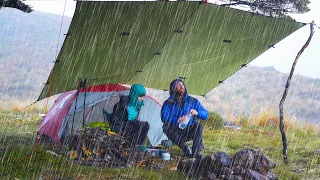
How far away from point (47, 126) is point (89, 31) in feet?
8.11

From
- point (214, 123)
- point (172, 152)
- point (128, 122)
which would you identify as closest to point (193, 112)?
point (128, 122)

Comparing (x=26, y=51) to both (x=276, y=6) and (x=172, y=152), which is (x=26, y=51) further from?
(x=172, y=152)

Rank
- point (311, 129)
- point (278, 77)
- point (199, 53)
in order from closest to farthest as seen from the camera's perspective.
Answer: point (199, 53), point (311, 129), point (278, 77)

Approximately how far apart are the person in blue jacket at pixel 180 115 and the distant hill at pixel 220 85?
33.4ft

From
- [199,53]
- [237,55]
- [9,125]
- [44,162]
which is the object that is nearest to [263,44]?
[237,55]

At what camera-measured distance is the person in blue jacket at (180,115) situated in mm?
5773

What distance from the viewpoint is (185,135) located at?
583cm

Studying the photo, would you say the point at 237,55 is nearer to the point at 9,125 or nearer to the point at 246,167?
the point at 246,167

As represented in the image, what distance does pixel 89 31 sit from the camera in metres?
5.47

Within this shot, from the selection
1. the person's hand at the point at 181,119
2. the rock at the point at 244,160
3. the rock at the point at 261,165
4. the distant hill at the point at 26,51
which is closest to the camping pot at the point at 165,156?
the person's hand at the point at 181,119

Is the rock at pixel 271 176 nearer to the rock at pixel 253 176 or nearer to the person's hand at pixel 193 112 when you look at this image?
the rock at pixel 253 176

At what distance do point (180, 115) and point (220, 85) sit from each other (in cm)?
2644

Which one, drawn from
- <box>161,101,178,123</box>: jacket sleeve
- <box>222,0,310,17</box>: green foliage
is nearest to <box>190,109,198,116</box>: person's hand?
<box>161,101,178,123</box>: jacket sleeve

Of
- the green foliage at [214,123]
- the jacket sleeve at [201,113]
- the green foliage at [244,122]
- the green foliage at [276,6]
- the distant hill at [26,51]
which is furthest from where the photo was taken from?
the distant hill at [26,51]
